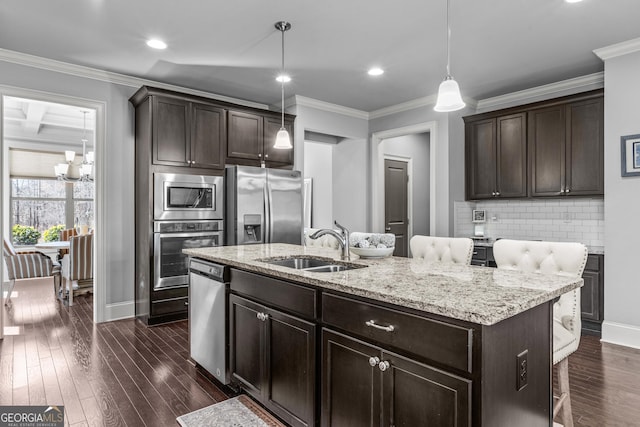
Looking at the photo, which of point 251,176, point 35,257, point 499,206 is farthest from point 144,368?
point 499,206

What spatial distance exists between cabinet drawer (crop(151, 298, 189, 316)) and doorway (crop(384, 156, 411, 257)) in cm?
329

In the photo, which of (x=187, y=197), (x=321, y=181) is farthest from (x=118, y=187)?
(x=321, y=181)

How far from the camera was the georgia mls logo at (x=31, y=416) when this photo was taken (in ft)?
7.03

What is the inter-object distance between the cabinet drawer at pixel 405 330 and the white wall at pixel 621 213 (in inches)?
127

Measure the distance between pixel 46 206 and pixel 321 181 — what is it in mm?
5077

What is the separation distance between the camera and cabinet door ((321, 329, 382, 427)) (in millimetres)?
1521

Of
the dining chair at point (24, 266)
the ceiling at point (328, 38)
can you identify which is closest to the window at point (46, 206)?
the dining chair at point (24, 266)

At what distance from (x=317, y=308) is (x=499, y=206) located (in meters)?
3.96

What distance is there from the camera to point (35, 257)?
5242mm

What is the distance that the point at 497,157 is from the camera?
4.65m

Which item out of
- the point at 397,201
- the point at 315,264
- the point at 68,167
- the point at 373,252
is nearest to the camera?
the point at 373,252

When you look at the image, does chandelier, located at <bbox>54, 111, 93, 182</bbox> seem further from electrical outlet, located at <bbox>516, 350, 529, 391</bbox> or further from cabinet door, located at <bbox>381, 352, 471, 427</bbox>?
electrical outlet, located at <bbox>516, 350, 529, 391</bbox>

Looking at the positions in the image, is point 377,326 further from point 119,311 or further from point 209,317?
point 119,311

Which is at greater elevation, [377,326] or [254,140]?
[254,140]
